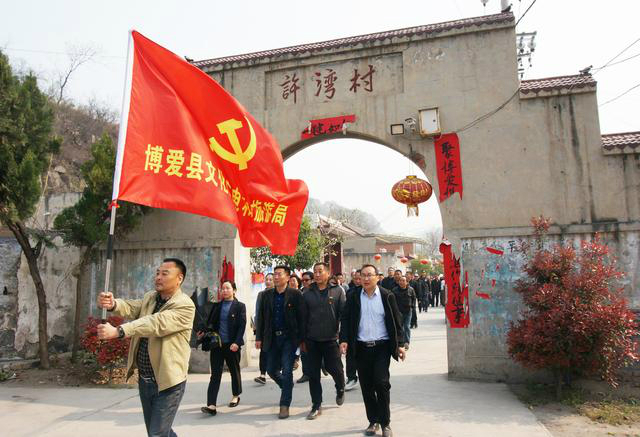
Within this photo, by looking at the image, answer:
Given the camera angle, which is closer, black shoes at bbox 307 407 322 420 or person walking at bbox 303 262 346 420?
black shoes at bbox 307 407 322 420

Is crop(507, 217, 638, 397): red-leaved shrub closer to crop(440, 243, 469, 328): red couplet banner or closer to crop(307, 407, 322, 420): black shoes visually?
crop(440, 243, 469, 328): red couplet banner

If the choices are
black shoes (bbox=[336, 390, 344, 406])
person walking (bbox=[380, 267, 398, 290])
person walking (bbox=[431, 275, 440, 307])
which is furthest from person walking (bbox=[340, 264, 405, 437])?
person walking (bbox=[431, 275, 440, 307])

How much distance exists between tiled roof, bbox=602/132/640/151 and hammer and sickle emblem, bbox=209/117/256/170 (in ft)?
18.0

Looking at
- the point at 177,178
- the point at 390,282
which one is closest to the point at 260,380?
the point at 177,178

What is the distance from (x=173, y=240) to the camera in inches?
364

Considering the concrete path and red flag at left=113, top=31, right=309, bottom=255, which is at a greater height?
red flag at left=113, top=31, right=309, bottom=255

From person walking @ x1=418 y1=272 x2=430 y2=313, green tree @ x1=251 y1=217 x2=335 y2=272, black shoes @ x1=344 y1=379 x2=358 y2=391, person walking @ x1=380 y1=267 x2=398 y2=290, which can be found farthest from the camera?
person walking @ x1=418 y1=272 x2=430 y2=313

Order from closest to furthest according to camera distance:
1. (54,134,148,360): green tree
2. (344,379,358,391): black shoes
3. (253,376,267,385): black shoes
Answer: (344,379,358,391): black shoes, (253,376,267,385): black shoes, (54,134,148,360): green tree

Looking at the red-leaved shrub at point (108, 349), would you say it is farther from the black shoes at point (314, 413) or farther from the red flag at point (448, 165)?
the red flag at point (448, 165)

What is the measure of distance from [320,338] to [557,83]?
18.5ft

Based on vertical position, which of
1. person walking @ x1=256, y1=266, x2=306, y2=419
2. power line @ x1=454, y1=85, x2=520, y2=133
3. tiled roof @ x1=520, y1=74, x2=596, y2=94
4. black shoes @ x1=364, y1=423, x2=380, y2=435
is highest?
Result: tiled roof @ x1=520, y1=74, x2=596, y2=94

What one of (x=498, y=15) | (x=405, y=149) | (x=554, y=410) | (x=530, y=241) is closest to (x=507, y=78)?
(x=498, y=15)

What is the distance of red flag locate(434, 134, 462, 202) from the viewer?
7.93 m

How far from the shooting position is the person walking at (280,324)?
6.03 metres
